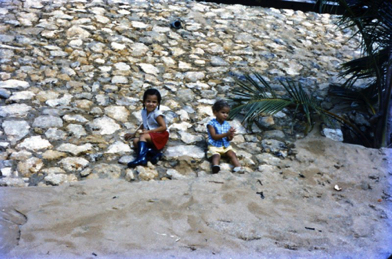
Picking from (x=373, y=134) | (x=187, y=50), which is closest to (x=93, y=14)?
(x=187, y=50)

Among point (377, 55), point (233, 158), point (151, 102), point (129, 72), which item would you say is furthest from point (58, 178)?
point (377, 55)

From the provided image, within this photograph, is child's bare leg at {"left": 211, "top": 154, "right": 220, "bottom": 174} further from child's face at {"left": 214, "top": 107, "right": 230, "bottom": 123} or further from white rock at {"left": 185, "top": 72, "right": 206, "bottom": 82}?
white rock at {"left": 185, "top": 72, "right": 206, "bottom": 82}

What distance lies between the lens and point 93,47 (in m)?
6.22

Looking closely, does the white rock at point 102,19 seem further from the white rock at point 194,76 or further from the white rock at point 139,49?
the white rock at point 194,76

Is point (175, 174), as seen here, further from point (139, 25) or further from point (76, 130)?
point (139, 25)

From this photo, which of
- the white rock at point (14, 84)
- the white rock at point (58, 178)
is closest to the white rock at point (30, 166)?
the white rock at point (58, 178)

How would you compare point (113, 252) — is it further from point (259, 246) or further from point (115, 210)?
point (259, 246)

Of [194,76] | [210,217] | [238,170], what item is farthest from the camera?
[194,76]

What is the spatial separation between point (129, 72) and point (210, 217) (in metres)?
3.03

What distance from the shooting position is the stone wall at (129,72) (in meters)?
4.31

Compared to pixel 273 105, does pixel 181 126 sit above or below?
below

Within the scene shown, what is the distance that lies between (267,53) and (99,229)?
15.2ft

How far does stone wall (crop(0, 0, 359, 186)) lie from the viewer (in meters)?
Result: 4.31

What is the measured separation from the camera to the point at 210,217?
3.33m
